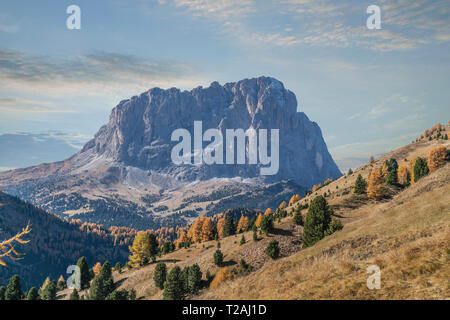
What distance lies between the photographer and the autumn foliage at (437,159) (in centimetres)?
7844

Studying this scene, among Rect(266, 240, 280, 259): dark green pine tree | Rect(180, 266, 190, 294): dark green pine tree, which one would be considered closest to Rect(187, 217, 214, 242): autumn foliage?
Rect(266, 240, 280, 259): dark green pine tree

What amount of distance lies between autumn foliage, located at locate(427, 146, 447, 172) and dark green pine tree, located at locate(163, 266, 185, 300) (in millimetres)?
77741

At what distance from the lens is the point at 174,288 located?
46.6m

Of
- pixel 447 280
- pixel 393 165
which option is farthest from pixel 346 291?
pixel 393 165

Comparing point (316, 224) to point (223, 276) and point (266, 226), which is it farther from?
→ point (223, 276)

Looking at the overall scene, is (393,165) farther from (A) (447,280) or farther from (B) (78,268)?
(B) (78,268)

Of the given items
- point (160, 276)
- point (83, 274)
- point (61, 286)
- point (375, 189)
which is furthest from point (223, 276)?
point (61, 286)

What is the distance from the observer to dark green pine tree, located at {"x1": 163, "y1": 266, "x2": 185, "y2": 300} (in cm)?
4590

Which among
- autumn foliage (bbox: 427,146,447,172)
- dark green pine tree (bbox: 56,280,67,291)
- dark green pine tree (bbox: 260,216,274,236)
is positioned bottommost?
dark green pine tree (bbox: 56,280,67,291)

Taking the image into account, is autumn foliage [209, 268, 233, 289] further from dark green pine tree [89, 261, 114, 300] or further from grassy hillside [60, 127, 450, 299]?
dark green pine tree [89, 261, 114, 300]

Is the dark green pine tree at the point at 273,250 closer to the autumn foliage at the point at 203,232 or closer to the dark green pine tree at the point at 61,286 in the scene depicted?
the autumn foliage at the point at 203,232

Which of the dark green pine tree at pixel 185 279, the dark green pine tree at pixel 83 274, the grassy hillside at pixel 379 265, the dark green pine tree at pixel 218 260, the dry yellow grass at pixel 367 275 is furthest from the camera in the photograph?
the dark green pine tree at pixel 83 274

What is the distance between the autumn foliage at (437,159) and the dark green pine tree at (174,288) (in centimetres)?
7774

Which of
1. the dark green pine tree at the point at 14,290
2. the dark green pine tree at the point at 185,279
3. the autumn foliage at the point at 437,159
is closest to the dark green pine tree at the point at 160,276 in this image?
the dark green pine tree at the point at 185,279
